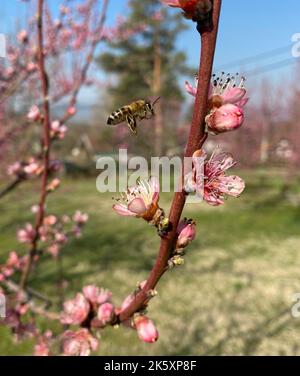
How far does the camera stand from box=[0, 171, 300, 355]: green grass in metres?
4.13

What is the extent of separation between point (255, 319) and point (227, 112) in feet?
14.5

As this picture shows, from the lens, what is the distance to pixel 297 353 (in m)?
3.75

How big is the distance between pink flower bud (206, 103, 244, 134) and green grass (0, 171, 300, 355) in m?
3.58

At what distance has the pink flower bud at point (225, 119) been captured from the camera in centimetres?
67

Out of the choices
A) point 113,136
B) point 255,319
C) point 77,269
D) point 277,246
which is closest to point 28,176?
Result: point 255,319

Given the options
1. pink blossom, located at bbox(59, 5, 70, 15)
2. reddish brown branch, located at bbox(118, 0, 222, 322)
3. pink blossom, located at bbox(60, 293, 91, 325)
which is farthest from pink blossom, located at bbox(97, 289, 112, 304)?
pink blossom, located at bbox(59, 5, 70, 15)

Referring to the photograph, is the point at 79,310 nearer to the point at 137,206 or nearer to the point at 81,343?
the point at 81,343

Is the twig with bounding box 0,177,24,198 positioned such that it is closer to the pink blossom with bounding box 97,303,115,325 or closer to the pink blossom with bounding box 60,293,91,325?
the pink blossom with bounding box 60,293,91,325

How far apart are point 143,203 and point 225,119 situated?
22 centimetres

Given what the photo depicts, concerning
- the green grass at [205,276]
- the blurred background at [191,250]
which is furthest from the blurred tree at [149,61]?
the green grass at [205,276]

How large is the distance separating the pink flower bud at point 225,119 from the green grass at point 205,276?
358cm

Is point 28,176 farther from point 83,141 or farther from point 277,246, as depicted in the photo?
point 83,141

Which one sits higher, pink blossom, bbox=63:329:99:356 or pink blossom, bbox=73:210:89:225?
pink blossom, bbox=73:210:89:225

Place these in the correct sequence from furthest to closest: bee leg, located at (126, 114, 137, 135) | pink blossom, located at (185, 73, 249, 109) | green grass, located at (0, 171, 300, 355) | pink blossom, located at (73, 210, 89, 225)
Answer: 1. green grass, located at (0, 171, 300, 355)
2. pink blossom, located at (73, 210, 89, 225)
3. bee leg, located at (126, 114, 137, 135)
4. pink blossom, located at (185, 73, 249, 109)
